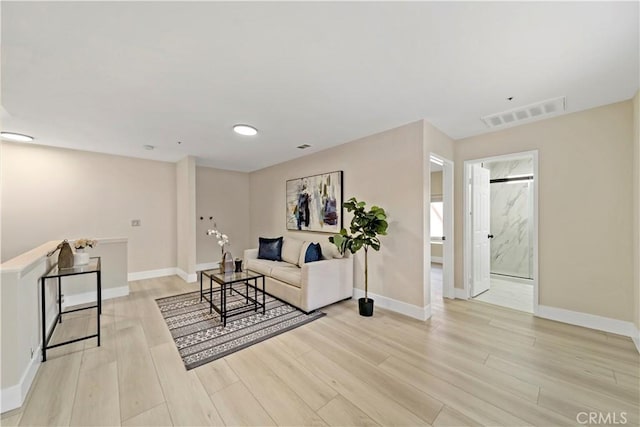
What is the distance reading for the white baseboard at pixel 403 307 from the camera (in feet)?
9.74

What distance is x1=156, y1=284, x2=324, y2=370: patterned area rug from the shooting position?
2.29 m

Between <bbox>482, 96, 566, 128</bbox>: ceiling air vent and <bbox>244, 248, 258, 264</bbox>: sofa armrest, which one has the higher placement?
<bbox>482, 96, 566, 128</bbox>: ceiling air vent

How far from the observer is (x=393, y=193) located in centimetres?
328

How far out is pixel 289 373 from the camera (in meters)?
1.97

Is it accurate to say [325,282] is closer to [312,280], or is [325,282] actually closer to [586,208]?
[312,280]

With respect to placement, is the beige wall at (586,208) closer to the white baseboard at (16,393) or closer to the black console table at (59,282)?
the white baseboard at (16,393)

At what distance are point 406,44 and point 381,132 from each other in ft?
5.80

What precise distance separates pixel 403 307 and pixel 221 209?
477cm

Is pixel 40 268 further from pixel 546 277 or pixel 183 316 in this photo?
pixel 546 277

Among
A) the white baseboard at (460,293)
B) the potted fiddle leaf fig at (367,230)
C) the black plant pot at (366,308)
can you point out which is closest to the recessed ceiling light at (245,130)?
the potted fiddle leaf fig at (367,230)

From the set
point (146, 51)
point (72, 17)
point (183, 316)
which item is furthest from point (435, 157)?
point (183, 316)

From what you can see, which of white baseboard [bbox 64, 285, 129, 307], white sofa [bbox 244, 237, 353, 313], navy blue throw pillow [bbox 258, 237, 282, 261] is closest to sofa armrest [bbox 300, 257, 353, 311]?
white sofa [bbox 244, 237, 353, 313]

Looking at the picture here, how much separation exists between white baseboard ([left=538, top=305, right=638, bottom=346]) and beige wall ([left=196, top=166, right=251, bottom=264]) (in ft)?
19.0

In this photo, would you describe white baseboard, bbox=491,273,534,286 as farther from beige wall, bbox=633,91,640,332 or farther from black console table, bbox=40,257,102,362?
black console table, bbox=40,257,102,362
